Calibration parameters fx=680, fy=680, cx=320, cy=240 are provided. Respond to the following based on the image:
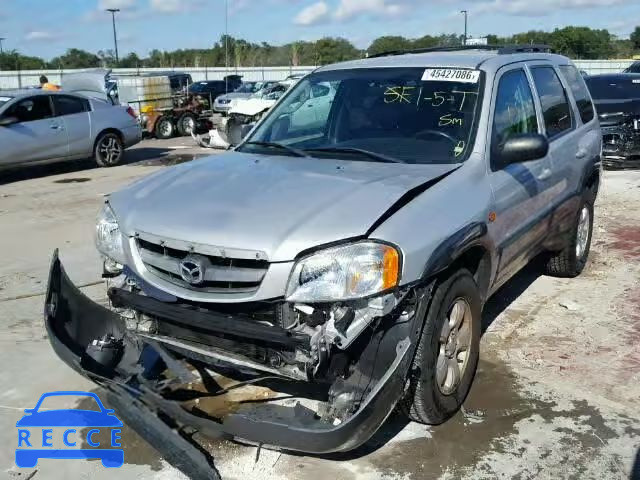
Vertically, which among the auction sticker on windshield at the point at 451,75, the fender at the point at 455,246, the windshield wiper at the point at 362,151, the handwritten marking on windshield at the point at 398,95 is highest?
the auction sticker on windshield at the point at 451,75

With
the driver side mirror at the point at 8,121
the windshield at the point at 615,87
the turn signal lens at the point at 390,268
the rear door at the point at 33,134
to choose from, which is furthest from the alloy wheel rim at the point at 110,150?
the turn signal lens at the point at 390,268

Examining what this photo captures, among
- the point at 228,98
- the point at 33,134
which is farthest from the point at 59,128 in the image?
the point at 228,98

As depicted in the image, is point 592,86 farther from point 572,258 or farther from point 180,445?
point 180,445

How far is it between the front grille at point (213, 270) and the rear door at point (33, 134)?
31.4ft

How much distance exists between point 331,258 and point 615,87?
477 inches

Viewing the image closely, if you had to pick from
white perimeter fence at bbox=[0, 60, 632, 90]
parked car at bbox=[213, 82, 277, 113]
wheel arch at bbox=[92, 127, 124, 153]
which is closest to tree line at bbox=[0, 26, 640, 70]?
white perimeter fence at bbox=[0, 60, 632, 90]

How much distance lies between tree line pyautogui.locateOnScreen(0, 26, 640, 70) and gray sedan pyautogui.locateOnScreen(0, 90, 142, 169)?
126ft

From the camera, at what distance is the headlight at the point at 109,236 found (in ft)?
11.6

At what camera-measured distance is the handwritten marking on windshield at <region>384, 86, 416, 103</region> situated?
4.33 metres

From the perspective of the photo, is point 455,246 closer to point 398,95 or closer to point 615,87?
point 398,95

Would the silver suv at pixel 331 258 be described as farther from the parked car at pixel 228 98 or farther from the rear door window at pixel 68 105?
the parked car at pixel 228 98

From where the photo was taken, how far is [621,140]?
39.3 ft

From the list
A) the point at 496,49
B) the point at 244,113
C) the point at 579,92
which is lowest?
the point at 244,113

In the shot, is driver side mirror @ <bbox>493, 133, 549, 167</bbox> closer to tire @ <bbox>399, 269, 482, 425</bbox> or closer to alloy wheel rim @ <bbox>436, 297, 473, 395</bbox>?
tire @ <bbox>399, 269, 482, 425</bbox>
